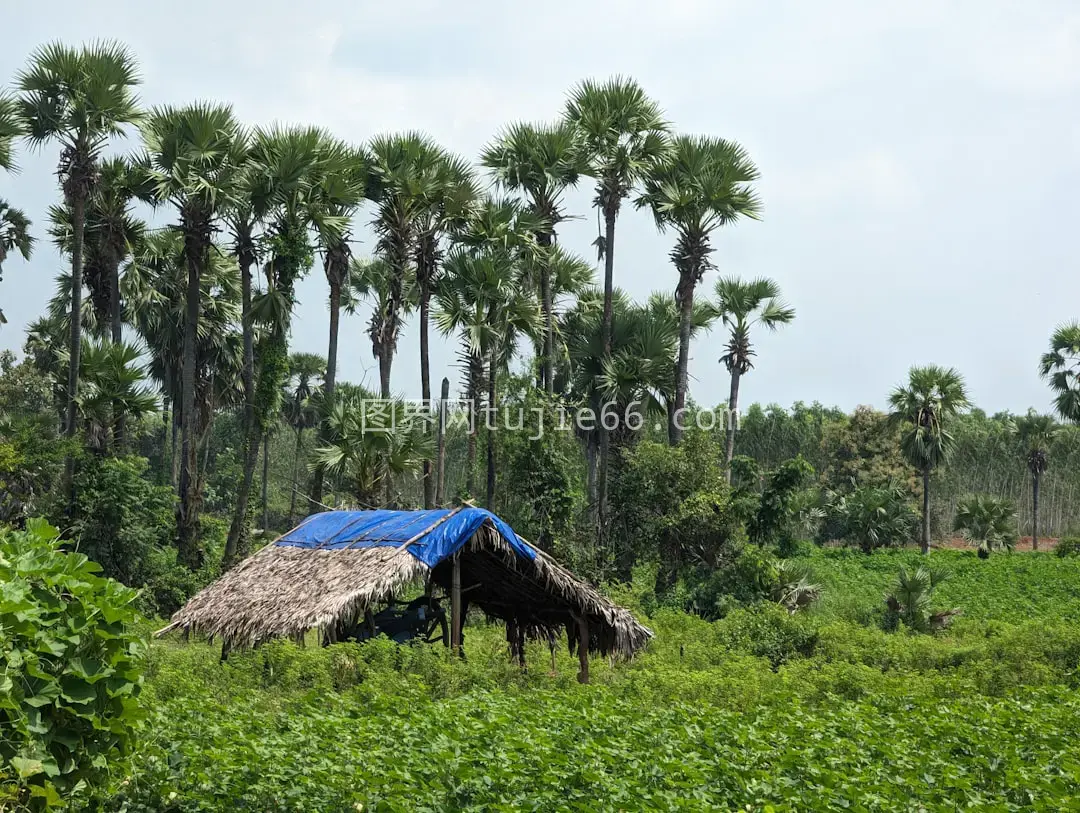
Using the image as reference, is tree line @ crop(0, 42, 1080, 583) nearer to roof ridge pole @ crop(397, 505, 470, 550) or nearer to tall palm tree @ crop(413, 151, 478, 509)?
tall palm tree @ crop(413, 151, 478, 509)

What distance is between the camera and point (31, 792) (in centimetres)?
561

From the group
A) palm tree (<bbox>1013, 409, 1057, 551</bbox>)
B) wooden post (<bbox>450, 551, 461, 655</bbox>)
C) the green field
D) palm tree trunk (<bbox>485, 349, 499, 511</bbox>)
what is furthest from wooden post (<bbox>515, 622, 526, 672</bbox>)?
palm tree (<bbox>1013, 409, 1057, 551</bbox>)

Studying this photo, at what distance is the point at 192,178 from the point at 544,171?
8912 millimetres

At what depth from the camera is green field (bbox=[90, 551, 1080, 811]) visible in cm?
745

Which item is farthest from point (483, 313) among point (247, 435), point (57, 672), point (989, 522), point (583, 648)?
point (989, 522)

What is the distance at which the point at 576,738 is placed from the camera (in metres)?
9.01

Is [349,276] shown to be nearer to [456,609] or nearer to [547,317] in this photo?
[547,317]

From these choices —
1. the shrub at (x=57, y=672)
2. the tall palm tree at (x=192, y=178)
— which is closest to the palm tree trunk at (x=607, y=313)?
the tall palm tree at (x=192, y=178)

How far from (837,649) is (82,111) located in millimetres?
19430

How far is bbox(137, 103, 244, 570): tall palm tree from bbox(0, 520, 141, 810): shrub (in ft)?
66.9

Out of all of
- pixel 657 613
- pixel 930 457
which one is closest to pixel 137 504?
pixel 657 613

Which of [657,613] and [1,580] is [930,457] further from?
[1,580]

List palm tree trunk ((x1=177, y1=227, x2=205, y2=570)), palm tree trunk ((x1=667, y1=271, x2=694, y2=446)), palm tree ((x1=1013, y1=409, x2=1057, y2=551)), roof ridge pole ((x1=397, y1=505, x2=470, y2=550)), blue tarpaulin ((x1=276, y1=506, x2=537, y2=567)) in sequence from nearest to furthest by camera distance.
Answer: roof ridge pole ((x1=397, y1=505, x2=470, y2=550)) < blue tarpaulin ((x1=276, y1=506, x2=537, y2=567)) < palm tree trunk ((x1=177, y1=227, x2=205, y2=570)) < palm tree trunk ((x1=667, y1=271, x2=694, y2=446)) < palm tree ((x1=1013, y1=409, x2=1057, y2=551))

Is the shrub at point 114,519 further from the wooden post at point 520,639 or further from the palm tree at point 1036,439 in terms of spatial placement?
the palm tree at point 1036,439
